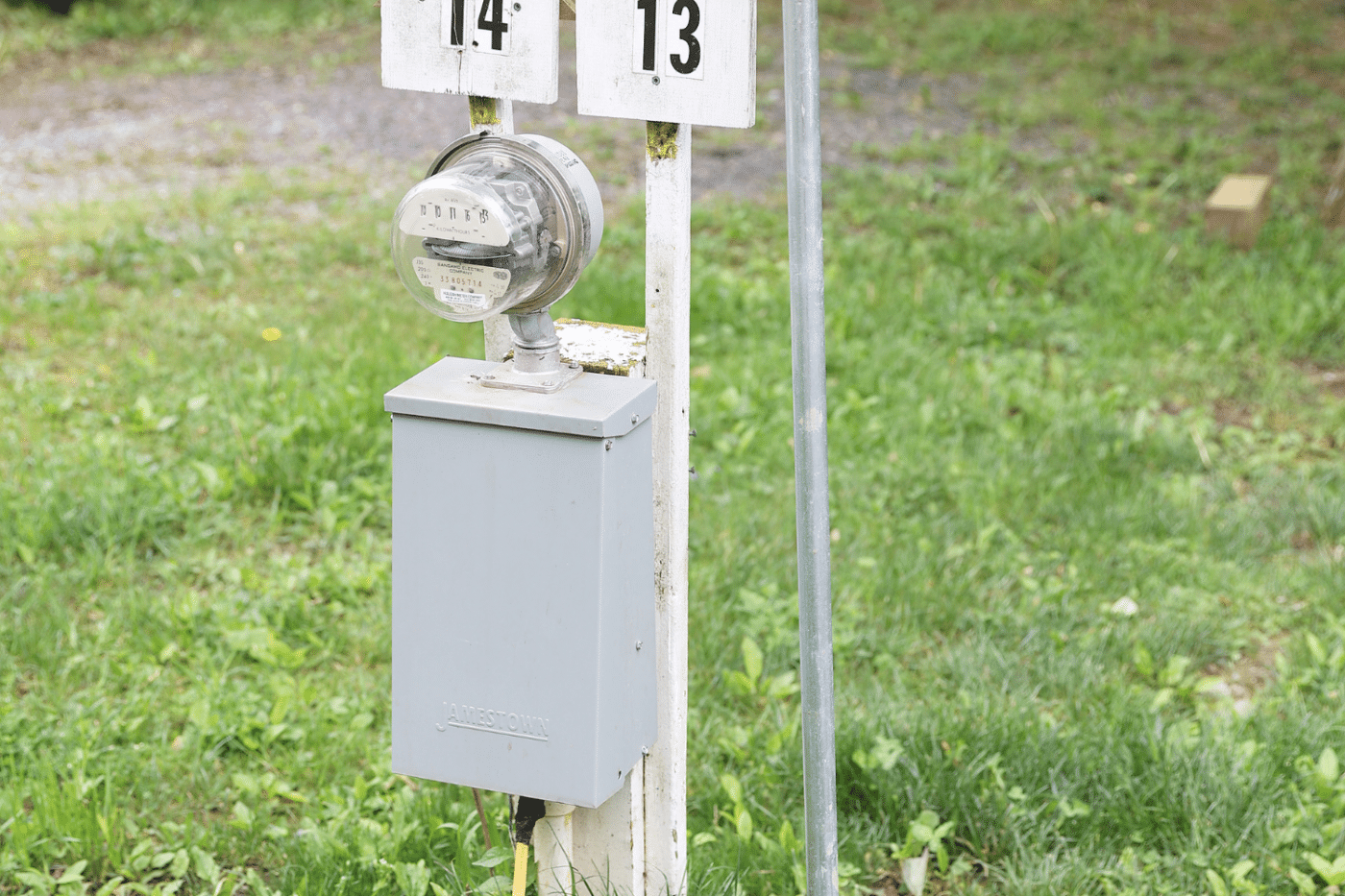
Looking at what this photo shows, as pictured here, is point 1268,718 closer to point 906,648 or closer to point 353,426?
point 906,648

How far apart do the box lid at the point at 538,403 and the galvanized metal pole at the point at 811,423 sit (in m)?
0.23

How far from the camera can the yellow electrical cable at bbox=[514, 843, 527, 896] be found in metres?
1.81

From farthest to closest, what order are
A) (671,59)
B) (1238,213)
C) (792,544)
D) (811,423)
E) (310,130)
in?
(310,130) → (1238,213) → (792,544) → (671,59) → (811,423)

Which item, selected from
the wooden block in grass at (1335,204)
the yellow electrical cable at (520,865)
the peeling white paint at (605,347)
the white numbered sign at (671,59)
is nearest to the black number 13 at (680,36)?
the white numbered sign at (671,59)

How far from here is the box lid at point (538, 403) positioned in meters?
1.57

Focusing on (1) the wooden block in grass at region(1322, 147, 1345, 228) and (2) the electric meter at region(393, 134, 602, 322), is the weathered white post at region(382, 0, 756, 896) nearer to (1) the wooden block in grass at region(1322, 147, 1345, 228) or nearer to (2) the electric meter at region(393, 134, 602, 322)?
(2) the electric meter at region(393, 134, 602, 322)

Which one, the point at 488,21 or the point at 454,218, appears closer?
the point at 454,218

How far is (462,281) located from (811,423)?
461 millimetres

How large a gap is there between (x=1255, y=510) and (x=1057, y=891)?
172cm

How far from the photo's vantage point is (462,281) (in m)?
1.57

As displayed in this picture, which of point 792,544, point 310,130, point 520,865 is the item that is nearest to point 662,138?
point 520,865

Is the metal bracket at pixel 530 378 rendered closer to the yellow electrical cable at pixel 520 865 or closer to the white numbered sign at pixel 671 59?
the white numbered sign at pixel 671 59

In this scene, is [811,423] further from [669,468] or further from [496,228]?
[496,228]

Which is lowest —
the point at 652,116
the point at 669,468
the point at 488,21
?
the point at 669,468
